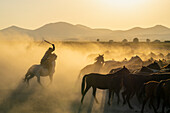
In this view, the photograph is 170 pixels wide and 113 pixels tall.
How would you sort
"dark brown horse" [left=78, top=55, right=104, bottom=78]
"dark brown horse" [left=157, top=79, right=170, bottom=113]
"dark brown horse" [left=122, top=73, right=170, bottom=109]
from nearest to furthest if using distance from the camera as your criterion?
"dark brown horse" [left=157, top=79, right=170, bottom=113], "dark brown horse" [left=122, top=73, right=170, bottom=109], "dark brown horse" [left=78, top=55, right=104, bottom=78]

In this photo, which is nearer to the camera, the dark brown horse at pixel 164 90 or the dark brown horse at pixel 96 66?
the dark brown horse at pixel 164 90

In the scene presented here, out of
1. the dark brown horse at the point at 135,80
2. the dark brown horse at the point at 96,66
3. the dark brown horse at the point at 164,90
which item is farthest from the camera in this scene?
the dark brown horse at the point at 96,66

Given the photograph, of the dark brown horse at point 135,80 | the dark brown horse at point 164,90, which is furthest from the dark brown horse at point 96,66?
the dark brown horse at point 164,90

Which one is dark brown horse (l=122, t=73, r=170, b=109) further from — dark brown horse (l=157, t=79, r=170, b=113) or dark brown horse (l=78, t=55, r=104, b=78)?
dark brown horse (l=78, t=55, r=104, b=78)

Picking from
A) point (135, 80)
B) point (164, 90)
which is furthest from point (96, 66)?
point (164, 90)

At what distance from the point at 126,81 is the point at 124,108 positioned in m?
1.26

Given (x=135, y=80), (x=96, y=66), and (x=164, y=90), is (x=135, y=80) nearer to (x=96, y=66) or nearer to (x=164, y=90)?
(x=164, y=90)

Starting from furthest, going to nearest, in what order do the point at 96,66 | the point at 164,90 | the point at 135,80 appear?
the point at 96,66
the point at 135,80
the point at 164,90

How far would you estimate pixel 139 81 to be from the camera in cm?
996

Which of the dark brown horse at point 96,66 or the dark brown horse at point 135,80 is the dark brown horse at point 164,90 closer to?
the dark brown horse at point 135,80

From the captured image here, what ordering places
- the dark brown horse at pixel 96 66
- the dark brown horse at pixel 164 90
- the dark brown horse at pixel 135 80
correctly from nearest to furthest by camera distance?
1. the dark brown horse at pixel 164 90
2. the dark brown horse at pixel 135 80
3. the dark brown horse at pixel 96 66

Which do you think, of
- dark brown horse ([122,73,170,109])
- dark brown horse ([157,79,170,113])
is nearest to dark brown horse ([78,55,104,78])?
dark brown horse ([122,73,170,109])

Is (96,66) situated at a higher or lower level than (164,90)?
lower

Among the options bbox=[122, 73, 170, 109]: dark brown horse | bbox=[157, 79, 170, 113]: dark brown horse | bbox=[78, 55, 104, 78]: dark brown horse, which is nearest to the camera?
bbox=[157, 79, 170, 113]: dark brown horse
